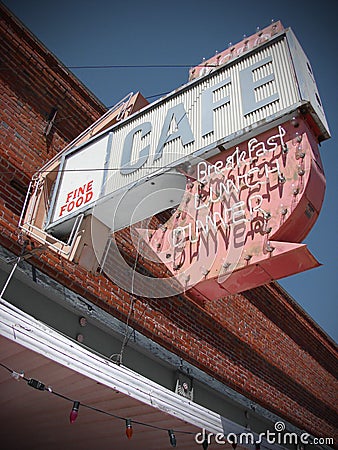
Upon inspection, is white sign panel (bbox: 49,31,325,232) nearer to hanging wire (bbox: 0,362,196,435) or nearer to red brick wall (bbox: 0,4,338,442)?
red brick wall (bbox: 0,4,338,442)

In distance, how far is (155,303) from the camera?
6918 millimetres

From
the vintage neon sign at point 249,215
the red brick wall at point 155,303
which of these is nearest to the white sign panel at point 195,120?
the vintage neon sign at point 249,215

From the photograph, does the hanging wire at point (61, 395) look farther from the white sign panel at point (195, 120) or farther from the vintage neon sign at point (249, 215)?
the white sign panel at point (195, 120)

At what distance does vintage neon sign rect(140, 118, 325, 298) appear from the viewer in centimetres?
353

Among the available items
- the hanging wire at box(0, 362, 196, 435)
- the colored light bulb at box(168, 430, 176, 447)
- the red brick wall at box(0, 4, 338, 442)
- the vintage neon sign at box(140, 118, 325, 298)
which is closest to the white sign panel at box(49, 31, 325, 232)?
the vintage neon sign at box(140, 118, 325, 298)

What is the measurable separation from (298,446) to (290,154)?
8.04 metres

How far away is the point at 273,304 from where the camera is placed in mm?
10750

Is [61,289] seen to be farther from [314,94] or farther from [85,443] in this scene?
[314,94]

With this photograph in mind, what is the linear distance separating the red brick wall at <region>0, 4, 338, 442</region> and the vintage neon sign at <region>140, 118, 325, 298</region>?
70.6 inches

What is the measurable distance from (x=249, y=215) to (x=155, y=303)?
3506 mm

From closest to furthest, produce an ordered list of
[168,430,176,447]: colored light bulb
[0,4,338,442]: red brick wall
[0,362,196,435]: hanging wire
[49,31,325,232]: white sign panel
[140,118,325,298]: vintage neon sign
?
[140,118,325,298]: vintage neon sign
[0,362,196,435]: hanging wire
[49,31,325,232]: white sign panel
[168,430,176,447]: colored light bulb
[0,4,338,442]: red brick wall

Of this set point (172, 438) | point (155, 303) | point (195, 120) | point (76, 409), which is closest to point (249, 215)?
point (195, 120)

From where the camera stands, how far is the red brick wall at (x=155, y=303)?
570 centimetres

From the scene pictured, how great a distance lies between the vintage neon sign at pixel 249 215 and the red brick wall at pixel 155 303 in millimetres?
1794
